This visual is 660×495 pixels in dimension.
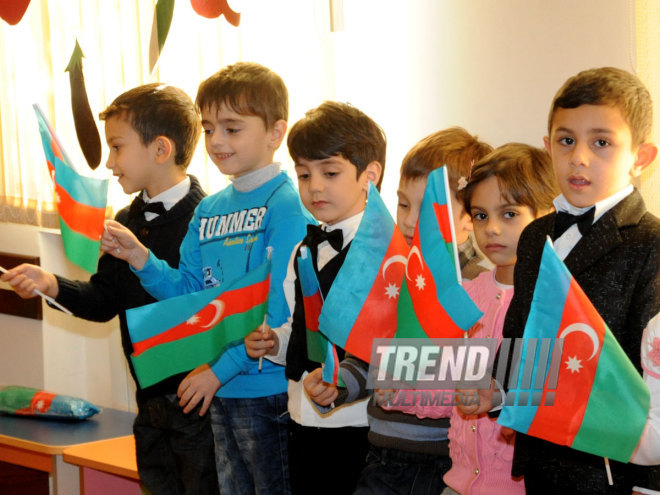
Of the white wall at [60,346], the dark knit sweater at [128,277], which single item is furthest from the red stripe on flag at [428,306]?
the white wall at [60,346]

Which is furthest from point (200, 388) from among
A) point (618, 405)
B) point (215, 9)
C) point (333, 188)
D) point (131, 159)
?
point (215, 9)

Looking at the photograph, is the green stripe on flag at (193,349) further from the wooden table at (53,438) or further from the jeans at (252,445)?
the wooden table at (53,438)

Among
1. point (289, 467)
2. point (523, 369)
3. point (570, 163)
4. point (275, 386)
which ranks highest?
point (570, 163)

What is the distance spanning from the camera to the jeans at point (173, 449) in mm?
2510

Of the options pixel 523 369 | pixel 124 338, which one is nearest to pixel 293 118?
pixel 124 338

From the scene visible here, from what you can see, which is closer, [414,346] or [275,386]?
[414,346]

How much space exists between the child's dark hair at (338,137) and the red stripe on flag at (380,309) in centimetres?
35

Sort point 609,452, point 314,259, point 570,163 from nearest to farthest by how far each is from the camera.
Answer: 1. point 609,452
2. point 570,163
3. point 314,259

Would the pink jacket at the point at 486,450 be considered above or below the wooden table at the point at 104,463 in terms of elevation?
above

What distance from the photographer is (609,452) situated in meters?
1.44

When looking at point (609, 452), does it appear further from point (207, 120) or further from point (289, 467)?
point (207, 120)

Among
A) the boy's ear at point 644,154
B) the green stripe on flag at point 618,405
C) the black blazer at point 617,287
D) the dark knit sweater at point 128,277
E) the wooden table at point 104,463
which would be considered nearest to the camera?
the green stripe on flag at point 618,405

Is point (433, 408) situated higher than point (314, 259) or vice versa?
point (314, 259)

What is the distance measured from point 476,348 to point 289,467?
730 mm
